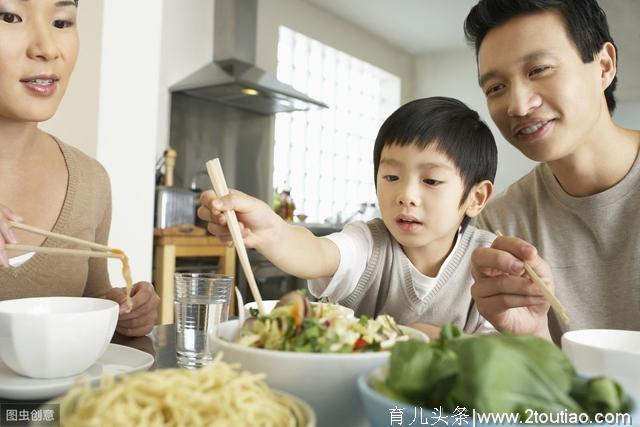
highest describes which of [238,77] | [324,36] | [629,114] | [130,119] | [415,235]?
[324,36]

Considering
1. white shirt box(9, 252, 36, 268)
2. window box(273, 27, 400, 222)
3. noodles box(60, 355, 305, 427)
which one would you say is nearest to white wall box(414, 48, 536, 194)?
window box(273, 27, 400, 222)

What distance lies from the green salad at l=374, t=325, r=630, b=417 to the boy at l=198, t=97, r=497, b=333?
29.5 inches

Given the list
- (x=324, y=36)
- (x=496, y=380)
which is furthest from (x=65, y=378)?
(x=324, y=36)

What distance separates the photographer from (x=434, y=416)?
15.4 inches

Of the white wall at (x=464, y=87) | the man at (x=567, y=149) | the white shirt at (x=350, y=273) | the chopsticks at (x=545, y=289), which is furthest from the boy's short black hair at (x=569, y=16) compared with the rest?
the white wall at (x=464, y=87)

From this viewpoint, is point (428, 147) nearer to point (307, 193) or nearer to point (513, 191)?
point (513, 191)

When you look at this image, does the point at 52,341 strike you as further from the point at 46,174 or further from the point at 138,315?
the point at 46,174

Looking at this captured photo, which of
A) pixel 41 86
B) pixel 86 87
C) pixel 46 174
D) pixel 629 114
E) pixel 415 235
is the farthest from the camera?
pixel 629 114

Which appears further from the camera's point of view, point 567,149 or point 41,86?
point 567,149

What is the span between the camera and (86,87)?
214cm

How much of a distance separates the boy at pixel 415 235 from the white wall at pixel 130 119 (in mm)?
1213

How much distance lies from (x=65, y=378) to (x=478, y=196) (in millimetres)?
1099

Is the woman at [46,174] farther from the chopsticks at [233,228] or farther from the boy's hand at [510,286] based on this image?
the boy's hand at [510,286]

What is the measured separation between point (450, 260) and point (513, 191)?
0.50 meters
